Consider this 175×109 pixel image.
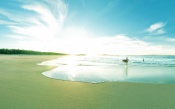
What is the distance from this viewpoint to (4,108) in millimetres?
5402

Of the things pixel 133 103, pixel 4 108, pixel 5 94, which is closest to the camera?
pixel 4 108

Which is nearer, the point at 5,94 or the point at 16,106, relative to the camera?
the point at 16,106

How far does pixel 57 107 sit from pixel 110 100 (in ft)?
6.52

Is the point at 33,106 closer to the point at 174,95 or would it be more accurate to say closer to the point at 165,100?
the point at 165,100

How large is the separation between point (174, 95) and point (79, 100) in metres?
4.09

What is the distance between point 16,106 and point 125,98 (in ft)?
12.7

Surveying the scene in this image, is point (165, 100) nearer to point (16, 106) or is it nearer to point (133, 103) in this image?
point (133, 103)

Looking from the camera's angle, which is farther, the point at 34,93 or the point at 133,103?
the point at 34,93

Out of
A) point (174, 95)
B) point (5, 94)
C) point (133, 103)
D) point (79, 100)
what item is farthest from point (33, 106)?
point (174, 95)

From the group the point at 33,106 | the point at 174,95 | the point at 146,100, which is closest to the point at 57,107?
the point at 33,106

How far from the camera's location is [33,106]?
221 inches

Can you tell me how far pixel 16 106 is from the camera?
18.4ft

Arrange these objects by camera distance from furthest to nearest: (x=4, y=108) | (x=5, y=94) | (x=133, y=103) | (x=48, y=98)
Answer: (x=5, y=94), (x=48, y=98), (x=133, y=103), (x=4, y=108)

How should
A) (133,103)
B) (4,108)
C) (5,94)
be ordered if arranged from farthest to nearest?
1. (5,94)
2. (133,103)
3. (4,108)
